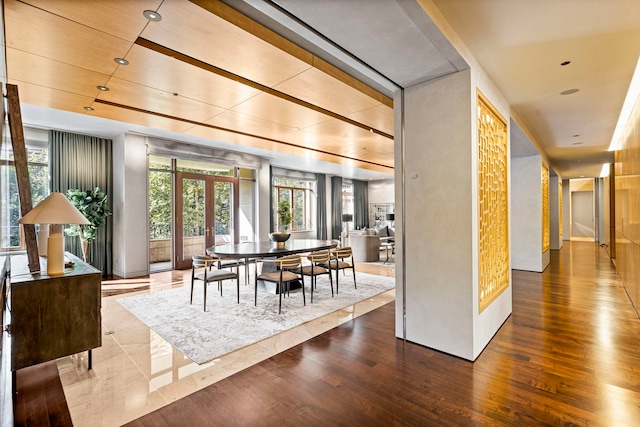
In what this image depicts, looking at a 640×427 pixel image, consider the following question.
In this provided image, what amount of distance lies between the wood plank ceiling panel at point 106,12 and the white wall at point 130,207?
4.54 metres

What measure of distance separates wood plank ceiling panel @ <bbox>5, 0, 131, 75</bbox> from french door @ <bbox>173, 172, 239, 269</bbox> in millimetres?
4650

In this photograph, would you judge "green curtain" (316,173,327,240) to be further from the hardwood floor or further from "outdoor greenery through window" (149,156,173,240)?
the hardwood floor

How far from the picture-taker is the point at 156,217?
7301 millimetres

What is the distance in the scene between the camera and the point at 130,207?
6434mm

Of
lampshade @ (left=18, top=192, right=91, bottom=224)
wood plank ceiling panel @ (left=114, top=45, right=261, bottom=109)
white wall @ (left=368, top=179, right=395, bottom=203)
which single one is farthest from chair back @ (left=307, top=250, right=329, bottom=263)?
white wall @ (left=368, top=179, right=395, bottom=203)

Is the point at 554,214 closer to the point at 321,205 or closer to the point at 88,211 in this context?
the point at 321,205

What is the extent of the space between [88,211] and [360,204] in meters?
10.3

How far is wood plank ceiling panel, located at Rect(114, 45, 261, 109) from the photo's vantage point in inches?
115

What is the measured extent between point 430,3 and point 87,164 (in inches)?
280

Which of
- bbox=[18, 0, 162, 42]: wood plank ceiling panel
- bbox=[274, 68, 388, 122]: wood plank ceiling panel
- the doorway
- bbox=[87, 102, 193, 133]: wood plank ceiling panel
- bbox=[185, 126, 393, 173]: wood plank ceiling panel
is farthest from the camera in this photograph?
the doorway

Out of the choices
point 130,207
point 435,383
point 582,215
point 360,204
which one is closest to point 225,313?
point 435,383

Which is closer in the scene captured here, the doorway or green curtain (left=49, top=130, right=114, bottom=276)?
green curtain (left=49, top=130, right=114, bottom=276)

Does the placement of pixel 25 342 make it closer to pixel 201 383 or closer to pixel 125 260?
pixel 201 383

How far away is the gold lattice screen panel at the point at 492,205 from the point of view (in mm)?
3066
